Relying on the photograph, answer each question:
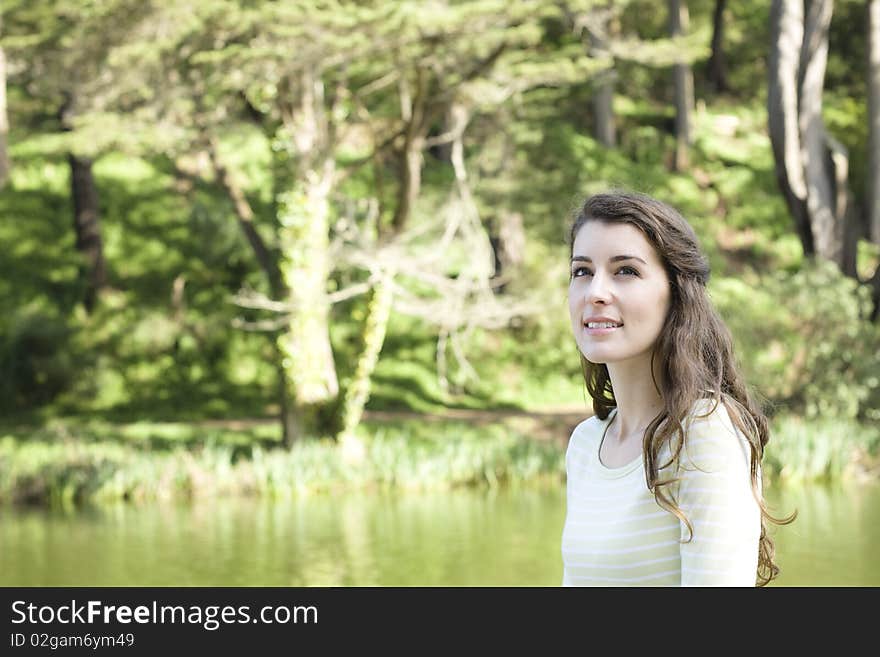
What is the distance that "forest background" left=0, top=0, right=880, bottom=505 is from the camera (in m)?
13.2

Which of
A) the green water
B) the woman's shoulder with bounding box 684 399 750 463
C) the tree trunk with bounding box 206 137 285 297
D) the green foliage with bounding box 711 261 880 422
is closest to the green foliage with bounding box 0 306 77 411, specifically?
the tree trunk with bounding box 206 137 285 297

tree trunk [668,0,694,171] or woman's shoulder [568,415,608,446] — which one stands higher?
tree trunk [668,0,694,171]

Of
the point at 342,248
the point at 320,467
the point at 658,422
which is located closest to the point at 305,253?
the point at 342,248

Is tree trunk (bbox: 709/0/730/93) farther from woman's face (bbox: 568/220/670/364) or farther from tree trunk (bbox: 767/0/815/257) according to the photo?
woman's face (bbox: 568/220/670/364)

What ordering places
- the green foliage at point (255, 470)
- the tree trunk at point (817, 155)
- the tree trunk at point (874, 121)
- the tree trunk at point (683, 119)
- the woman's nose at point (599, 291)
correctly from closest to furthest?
the woman's nose at point (599, 291), the green foliage at point (255, 470), the tree trunk at point (817, 155), the tree trunk at point (874, 121), the tree trunk at point (683, 119)

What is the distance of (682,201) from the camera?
22.3 m

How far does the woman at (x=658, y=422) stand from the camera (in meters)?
1.72

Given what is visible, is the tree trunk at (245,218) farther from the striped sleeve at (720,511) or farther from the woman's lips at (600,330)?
the striped sleeve at (720,511)

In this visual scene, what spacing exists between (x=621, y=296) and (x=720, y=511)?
0.36 meters

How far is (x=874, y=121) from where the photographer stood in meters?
16.7

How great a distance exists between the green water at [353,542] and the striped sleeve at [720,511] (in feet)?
21.3

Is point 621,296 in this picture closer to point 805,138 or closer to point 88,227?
point 805,138

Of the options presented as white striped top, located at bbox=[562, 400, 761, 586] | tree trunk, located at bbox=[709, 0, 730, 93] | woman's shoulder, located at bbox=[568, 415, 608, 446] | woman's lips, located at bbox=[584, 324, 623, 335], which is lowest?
white striped top, located at bbox=[562, 400, 761, 586]

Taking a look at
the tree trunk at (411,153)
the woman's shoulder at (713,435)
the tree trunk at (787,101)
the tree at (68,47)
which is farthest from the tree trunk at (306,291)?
the woman's shoulder at (713,435)
